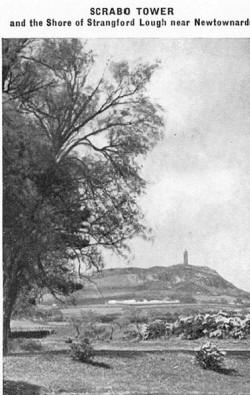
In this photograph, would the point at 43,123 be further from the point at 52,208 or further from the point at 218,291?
the point at 218,291

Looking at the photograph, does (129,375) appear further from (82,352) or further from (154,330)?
(154,330)

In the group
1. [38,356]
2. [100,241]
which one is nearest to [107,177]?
[100,241]

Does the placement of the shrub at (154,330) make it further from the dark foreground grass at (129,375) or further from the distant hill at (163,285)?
the dark foreground grass at (129,375)

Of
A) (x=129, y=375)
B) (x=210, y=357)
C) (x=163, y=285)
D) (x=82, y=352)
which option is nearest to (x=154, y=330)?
(x=163, y=285)

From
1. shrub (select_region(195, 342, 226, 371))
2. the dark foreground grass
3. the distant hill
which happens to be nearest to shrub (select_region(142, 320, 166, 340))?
the distant hill

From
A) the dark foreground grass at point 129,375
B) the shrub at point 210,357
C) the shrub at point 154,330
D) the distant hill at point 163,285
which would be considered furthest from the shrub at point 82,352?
the shrub at point 154,330
